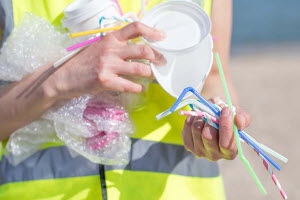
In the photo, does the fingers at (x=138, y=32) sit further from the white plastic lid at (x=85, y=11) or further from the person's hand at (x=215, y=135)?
the person's hand at (x=215, y=135)

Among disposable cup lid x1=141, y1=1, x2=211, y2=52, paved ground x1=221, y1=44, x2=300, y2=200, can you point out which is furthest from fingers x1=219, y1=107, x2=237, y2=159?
paved ground x1=221, y1=44, x2=300, y2=200

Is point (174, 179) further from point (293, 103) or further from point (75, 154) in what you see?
point (293, 103)

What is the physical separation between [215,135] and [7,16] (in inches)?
25.4

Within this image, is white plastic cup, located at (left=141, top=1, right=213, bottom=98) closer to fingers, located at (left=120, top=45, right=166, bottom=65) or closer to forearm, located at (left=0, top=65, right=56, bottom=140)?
fingers, located at (left=120, top=45, right=166, bottom=65)

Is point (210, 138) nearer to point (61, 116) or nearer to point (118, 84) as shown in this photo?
point (118, 84)

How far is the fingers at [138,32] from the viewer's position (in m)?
0.81

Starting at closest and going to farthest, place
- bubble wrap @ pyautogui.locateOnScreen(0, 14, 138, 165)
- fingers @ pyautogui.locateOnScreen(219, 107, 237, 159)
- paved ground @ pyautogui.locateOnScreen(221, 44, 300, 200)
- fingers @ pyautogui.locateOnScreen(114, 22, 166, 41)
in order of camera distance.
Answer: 1. fingers @ pyautogui.locateOnScreen(219, 107, 237, 159)
2. fingers @ pyautogui.locateOnScreen(114, 22, 166, 41)
3. bubble wrap @ pyautogui.locateOnScreen(0, 14, 138, 165)
4. paved ground @ pyautogui.locateOnScreen(221, 44, 300, 200)

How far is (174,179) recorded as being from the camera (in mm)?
955

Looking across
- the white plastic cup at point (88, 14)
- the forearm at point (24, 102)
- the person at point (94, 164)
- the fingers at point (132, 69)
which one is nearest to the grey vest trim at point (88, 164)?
the person at point (94, 164)

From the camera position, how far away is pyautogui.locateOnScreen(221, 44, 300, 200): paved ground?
2.16 m

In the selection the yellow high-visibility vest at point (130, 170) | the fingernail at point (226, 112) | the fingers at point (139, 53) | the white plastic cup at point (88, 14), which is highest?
the white plastic cup at point (88, 14)

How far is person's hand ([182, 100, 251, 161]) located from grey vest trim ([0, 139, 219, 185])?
138mm

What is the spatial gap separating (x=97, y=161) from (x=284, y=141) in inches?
72.3

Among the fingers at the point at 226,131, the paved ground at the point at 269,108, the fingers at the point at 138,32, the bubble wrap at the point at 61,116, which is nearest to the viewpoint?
the fingers at the point at 226,131
